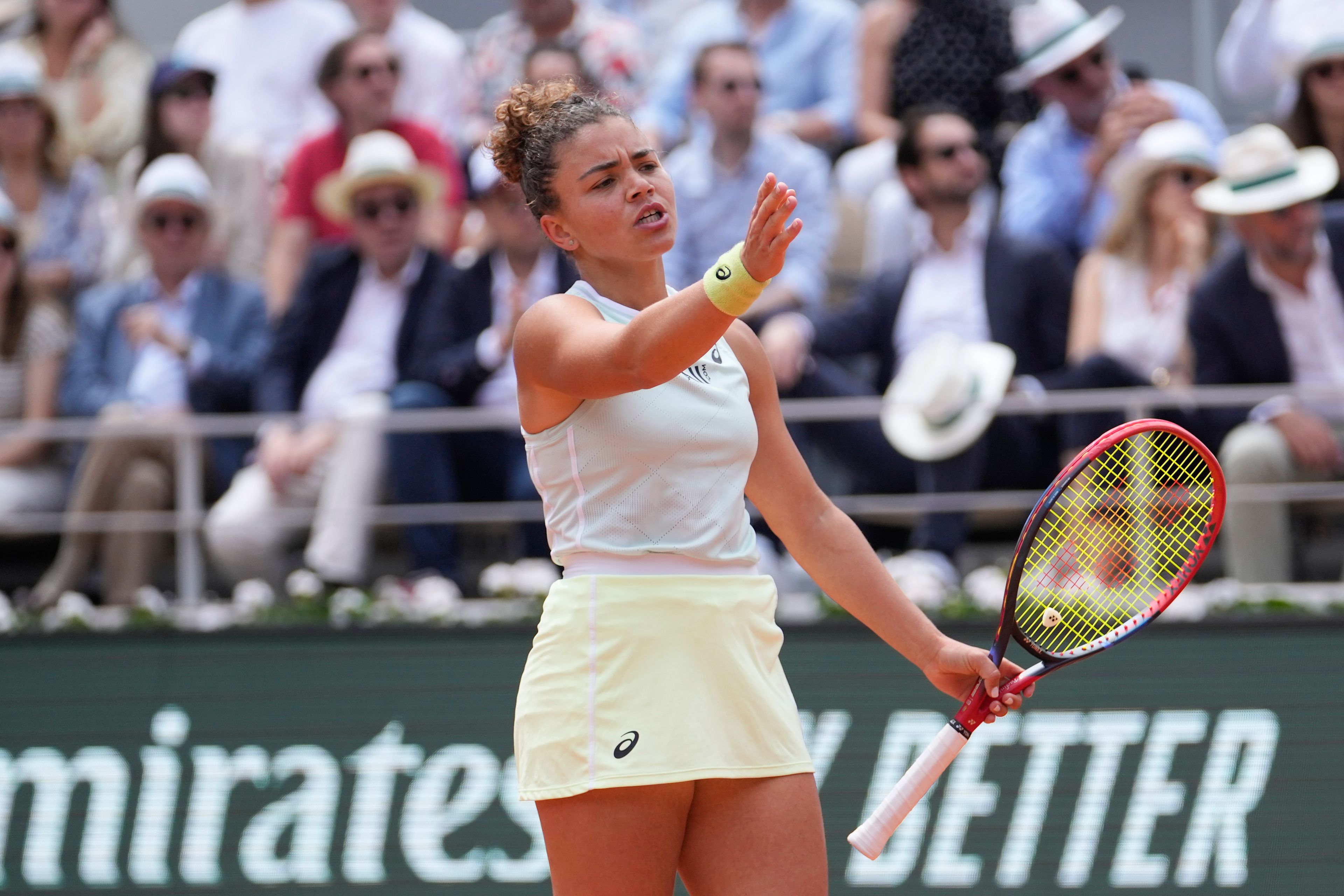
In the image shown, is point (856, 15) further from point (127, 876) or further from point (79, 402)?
point (127, 876)

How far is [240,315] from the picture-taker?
22.6ft

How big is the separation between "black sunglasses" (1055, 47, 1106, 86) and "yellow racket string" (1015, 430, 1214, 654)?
296cm

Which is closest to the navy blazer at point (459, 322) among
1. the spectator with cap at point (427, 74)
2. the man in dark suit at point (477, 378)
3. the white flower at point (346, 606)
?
the man in dark suit at point (477, 378)

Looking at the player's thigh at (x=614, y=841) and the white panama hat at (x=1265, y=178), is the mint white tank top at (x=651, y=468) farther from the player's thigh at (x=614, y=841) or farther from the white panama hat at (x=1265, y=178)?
the white panama hat at (x=1265, y=178)

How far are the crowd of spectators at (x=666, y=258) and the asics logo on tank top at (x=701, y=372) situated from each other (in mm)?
3085

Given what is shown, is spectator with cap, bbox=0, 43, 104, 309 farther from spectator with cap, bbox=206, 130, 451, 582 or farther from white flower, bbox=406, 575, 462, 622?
white flower, bbox=406, 575, 462, 622

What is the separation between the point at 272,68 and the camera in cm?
823

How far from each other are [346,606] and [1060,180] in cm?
310

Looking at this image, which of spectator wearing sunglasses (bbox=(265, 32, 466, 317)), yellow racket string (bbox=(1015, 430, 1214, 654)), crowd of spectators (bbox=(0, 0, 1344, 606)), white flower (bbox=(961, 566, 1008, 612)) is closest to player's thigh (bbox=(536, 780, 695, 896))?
yellow racket string (bbox=(1015, 430, 1214, 654))

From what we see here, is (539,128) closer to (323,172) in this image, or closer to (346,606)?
(346,606)

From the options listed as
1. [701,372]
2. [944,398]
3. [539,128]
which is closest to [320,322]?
[944,398]

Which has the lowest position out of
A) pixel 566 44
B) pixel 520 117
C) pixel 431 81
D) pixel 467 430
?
pixel 467 430

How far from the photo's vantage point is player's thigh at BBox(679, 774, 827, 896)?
260 centimetres

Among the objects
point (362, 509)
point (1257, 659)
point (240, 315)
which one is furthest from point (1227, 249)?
point (240, 315)
